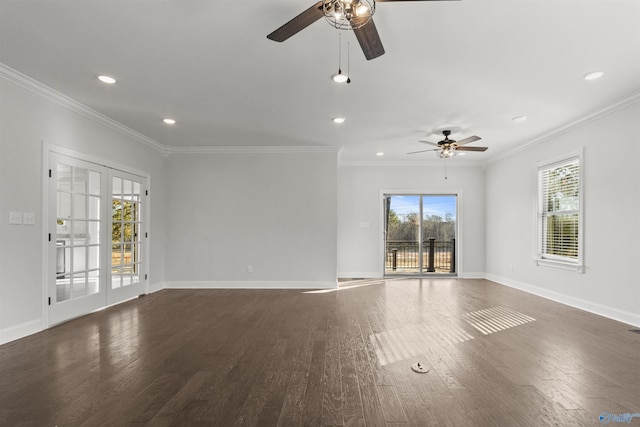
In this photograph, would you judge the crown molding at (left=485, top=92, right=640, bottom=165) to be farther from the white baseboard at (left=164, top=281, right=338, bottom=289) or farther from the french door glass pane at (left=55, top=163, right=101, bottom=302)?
the french door glass pane at (left=55, top=163, right=101, bottom=302)

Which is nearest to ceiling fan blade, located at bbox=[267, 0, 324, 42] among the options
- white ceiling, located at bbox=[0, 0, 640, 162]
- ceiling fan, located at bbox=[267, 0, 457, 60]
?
ceiling fan, located at bbox=[267, 0, 457, 60]

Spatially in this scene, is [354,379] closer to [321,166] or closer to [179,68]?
[179,68]

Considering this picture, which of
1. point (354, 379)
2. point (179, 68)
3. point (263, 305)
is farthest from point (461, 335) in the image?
point (179, 68)

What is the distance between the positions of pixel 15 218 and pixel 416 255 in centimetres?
715

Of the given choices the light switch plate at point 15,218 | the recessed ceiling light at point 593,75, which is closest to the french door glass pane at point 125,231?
the light switch plate at point 15,218

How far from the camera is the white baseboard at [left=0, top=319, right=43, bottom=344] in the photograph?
3237 mm

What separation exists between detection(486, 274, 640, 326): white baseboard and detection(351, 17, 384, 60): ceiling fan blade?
434 cm

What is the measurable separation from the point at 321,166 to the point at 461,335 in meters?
3.86

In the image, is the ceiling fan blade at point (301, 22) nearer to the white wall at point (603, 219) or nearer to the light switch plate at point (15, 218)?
the light switch plate at point (15, 218)

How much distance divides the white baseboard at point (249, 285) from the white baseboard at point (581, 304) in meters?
3.51

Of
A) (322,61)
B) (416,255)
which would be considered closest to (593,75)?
(322,61)

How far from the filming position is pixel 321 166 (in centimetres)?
633

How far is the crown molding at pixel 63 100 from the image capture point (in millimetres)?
3301

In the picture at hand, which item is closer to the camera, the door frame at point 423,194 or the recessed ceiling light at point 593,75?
the recessed ceiling light at point 593,75
